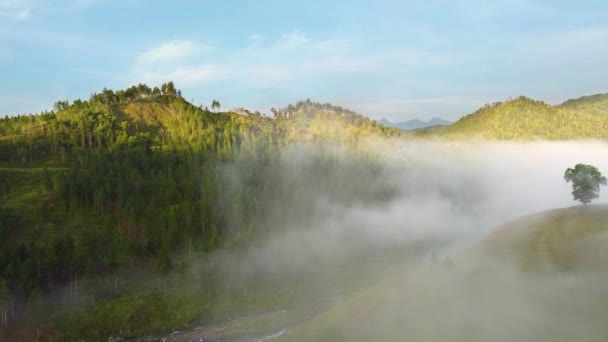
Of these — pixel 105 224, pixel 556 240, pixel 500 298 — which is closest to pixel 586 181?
pixel 556 240

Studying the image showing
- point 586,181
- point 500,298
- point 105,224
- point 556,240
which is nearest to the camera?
point 500,298

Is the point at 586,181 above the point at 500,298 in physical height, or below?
above

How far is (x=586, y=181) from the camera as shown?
132 meters

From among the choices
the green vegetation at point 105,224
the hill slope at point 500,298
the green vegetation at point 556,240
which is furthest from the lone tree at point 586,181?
the green vegetation at point 105,224

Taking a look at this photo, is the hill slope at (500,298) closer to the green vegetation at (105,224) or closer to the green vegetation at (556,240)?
the green vegetation at (556,240)

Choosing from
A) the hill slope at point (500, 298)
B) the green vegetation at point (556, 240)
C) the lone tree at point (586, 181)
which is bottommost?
the hill slope at point (500, 298)

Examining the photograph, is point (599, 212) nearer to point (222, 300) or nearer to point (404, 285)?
point (404, 285)

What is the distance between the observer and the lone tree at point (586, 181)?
131 m

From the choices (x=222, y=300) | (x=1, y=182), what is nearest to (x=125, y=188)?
(x=1, y=182)

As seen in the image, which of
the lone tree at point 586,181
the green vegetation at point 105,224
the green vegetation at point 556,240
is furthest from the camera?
the lone tree at point 586,181

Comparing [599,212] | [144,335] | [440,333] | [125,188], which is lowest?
[144,335]

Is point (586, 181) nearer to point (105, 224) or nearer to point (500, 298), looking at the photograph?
point (500, 298)

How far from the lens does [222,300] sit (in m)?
124

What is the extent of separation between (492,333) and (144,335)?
79.4 meters
